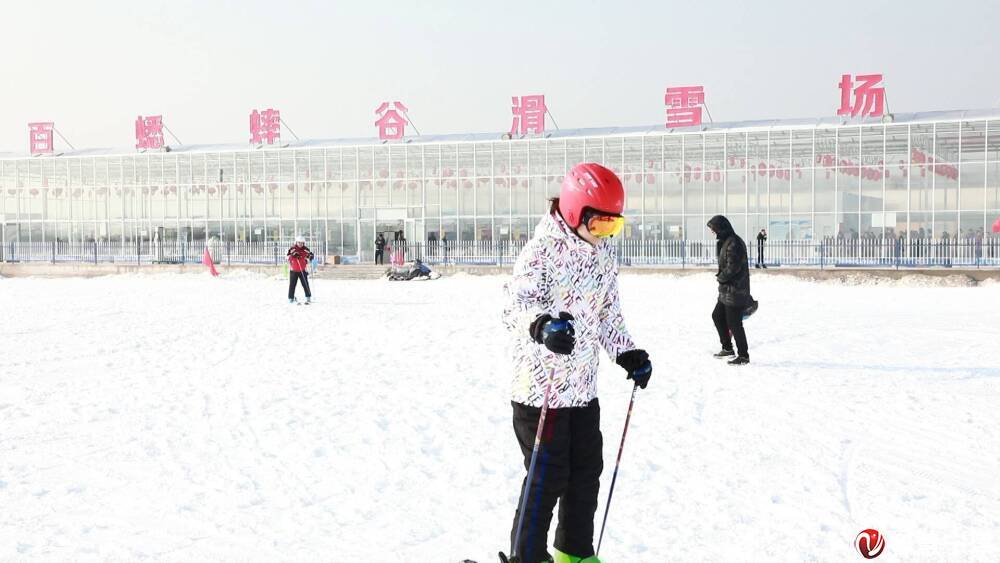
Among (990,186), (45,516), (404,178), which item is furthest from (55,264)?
(990,186)

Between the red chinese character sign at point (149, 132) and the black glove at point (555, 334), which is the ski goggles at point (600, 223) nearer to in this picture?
the black glove at point (555, 334)

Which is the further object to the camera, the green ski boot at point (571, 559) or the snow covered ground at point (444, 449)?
the snow covered ground at point (444, 449)

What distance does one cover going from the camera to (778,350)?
10.2 meters

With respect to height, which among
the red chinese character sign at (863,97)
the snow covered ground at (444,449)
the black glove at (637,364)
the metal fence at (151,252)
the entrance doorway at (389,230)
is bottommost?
the snow covered ground at (444,449)

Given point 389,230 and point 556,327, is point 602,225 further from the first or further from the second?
point 389,230

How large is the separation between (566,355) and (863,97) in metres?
34.9

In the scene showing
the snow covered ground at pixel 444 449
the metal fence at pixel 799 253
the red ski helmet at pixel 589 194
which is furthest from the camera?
the metal fence at pixel 799 253

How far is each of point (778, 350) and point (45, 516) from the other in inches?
329

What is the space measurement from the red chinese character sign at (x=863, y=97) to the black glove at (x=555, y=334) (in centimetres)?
3475

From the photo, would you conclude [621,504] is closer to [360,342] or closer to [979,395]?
[979,395]

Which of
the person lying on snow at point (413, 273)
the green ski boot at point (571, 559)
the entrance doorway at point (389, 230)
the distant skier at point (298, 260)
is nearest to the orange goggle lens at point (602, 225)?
the green ski boot at point (571, 559)

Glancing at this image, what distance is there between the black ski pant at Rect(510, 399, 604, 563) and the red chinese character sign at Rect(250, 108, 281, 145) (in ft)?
132

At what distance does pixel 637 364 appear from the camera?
3176 mm

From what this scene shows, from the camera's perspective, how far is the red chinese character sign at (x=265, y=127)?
1608 inches
